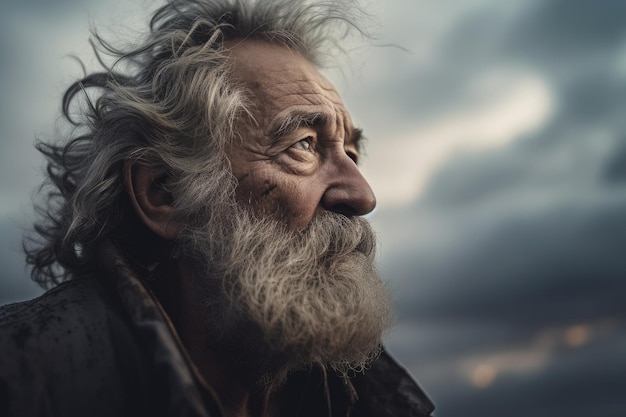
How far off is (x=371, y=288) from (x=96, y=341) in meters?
1.29

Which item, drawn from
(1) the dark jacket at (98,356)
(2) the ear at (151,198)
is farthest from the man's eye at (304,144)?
(1) the dark jacket at (98,356)

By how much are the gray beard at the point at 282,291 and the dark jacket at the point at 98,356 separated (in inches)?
16.1

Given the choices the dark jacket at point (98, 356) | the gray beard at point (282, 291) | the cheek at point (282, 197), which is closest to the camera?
the dark jacket at point (98, 356)

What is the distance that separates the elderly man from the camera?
83.4 inches

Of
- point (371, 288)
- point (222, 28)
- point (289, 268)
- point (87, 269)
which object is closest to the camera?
point (289, 268)

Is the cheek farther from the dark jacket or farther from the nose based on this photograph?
the dark jacket

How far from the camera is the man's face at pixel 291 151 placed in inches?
103

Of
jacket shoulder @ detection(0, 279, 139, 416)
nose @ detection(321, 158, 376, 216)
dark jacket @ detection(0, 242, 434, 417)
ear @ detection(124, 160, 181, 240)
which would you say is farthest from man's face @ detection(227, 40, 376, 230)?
jacket shoulder @ detection(0, 279, 139, 416)

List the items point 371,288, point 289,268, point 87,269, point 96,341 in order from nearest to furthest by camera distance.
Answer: point 96,341
point 289,268
point 371,288
point 87,269

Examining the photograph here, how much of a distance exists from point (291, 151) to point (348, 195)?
1.24 feet

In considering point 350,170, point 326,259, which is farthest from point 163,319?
point 350,170

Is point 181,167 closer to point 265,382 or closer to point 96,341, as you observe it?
point 96,341

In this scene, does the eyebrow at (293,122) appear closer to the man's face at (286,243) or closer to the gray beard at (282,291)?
the man's face at (286,243)

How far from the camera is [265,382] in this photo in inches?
106
